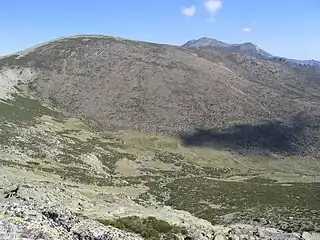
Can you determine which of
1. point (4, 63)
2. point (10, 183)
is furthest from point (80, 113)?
point (10, 183)

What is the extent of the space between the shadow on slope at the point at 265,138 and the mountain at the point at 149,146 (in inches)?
11.7

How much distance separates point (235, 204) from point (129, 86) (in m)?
89.6

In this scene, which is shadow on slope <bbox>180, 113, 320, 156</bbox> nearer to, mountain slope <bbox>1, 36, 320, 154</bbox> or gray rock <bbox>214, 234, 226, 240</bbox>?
mountain slope <bbox>1, 36, 320, 154</bbox>

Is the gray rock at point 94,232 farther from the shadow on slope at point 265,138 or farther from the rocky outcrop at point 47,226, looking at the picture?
the shadow on slope at point 265,138

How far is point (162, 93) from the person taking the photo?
13475 centimetres

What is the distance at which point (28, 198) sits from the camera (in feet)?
104

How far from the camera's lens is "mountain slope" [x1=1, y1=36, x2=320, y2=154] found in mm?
116938

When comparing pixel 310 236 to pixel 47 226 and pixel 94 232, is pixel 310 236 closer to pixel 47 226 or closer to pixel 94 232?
pixel 94 232

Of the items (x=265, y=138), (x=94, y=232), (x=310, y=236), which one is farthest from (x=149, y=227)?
(x=265, y=138)

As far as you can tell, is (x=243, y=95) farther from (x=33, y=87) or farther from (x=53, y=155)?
(x=53, y=155)

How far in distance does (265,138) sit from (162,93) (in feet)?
119

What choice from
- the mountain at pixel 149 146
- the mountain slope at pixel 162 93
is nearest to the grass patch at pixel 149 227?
the mountain at pixel 149 146

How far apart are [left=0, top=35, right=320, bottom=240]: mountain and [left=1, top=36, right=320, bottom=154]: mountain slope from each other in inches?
22.5

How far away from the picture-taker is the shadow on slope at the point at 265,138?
10769cm
